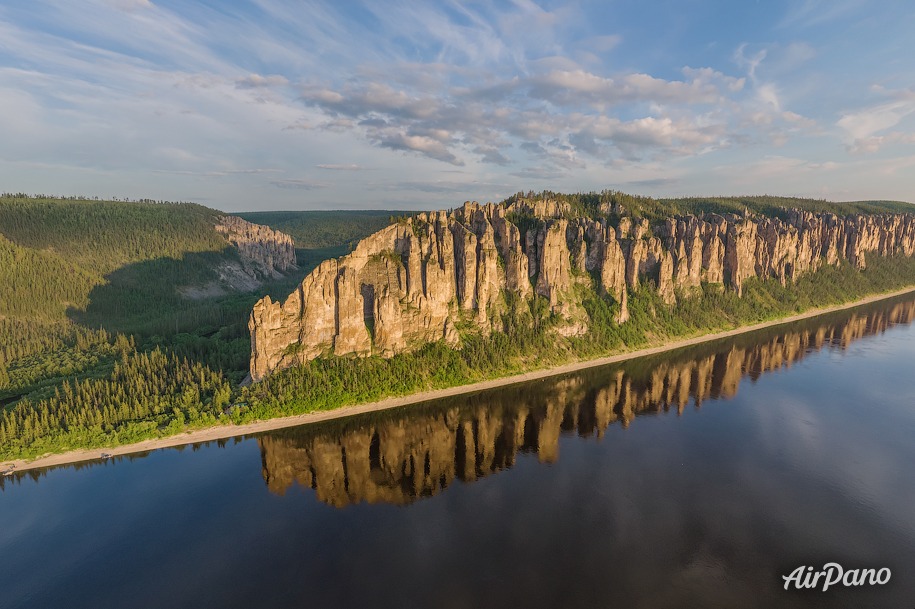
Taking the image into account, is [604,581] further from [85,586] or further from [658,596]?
[85,586]

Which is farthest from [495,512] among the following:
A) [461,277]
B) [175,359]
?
[175,359]

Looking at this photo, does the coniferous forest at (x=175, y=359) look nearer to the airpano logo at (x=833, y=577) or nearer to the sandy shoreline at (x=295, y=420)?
the sandy shoreline at (x=295, y=420)

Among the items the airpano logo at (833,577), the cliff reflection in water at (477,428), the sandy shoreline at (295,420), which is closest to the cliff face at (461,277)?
the sandy shoreline at (295,420)

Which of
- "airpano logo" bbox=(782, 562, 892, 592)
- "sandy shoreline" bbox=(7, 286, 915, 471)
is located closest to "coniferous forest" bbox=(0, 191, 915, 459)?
"sandy shoreline" bbox=(7, 286, 915, 471)

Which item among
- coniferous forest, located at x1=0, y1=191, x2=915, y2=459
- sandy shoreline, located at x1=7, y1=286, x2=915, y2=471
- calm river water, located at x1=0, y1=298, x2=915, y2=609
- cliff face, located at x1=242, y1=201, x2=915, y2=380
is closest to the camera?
calm river water, located at x1=0, y1=298, x2=915, y2=609

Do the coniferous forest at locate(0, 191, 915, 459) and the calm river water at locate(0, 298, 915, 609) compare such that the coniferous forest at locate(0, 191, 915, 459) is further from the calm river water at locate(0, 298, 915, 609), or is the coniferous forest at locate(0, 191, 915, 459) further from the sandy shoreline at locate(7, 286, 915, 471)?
the calm river water at locate(0, 298, 915, 609)

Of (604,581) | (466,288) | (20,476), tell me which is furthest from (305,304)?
(604,581)
